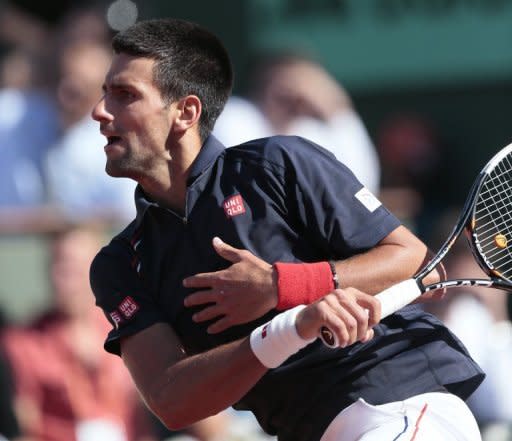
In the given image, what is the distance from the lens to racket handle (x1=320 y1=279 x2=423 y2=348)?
4.18 m

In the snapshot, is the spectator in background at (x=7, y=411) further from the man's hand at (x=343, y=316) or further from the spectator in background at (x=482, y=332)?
the man's hand at (x=343, y=316)

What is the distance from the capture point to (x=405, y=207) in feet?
27.9

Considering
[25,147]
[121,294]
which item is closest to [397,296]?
[121,294]

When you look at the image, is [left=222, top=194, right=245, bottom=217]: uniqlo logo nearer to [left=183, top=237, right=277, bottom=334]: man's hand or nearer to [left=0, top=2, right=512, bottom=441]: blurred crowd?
[left=183, top=237, right=277, bottom=334]: man's hand

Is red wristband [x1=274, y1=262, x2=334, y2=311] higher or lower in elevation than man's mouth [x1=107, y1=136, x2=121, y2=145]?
lower

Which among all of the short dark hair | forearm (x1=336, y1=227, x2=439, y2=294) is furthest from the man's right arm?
the short dark hair

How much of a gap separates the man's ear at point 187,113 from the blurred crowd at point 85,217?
2.56 meters

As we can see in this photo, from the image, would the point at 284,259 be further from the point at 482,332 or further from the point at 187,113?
the point at 482,332

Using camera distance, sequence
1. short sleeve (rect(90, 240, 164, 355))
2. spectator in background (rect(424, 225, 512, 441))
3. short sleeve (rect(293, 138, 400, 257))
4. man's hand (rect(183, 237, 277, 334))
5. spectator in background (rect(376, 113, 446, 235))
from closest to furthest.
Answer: man's hand (rect(183, 237, 277, 334))
short sleeve (rect(293, 138, 400, 257))
short sleeve (rect(90, 240, 164, 355))
spectator in background (rect(424, 225, 512, 441))
spectator in background (rect(376, 113, 446, 235))

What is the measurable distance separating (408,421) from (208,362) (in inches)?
25.0

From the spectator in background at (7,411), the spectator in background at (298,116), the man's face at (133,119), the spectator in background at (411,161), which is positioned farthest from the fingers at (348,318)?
the spectator in background at (411,161)

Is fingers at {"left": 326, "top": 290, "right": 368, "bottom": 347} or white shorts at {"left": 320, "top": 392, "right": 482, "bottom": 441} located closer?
fingers at {"left": 326, "top": 290, "right": 368, "bottom": 347}

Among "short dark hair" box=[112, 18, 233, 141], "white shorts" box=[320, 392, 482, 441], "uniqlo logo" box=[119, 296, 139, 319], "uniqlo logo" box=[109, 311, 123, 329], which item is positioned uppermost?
"short dark hair" box=[112, 18, 233, 141]

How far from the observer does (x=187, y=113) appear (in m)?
4.71
